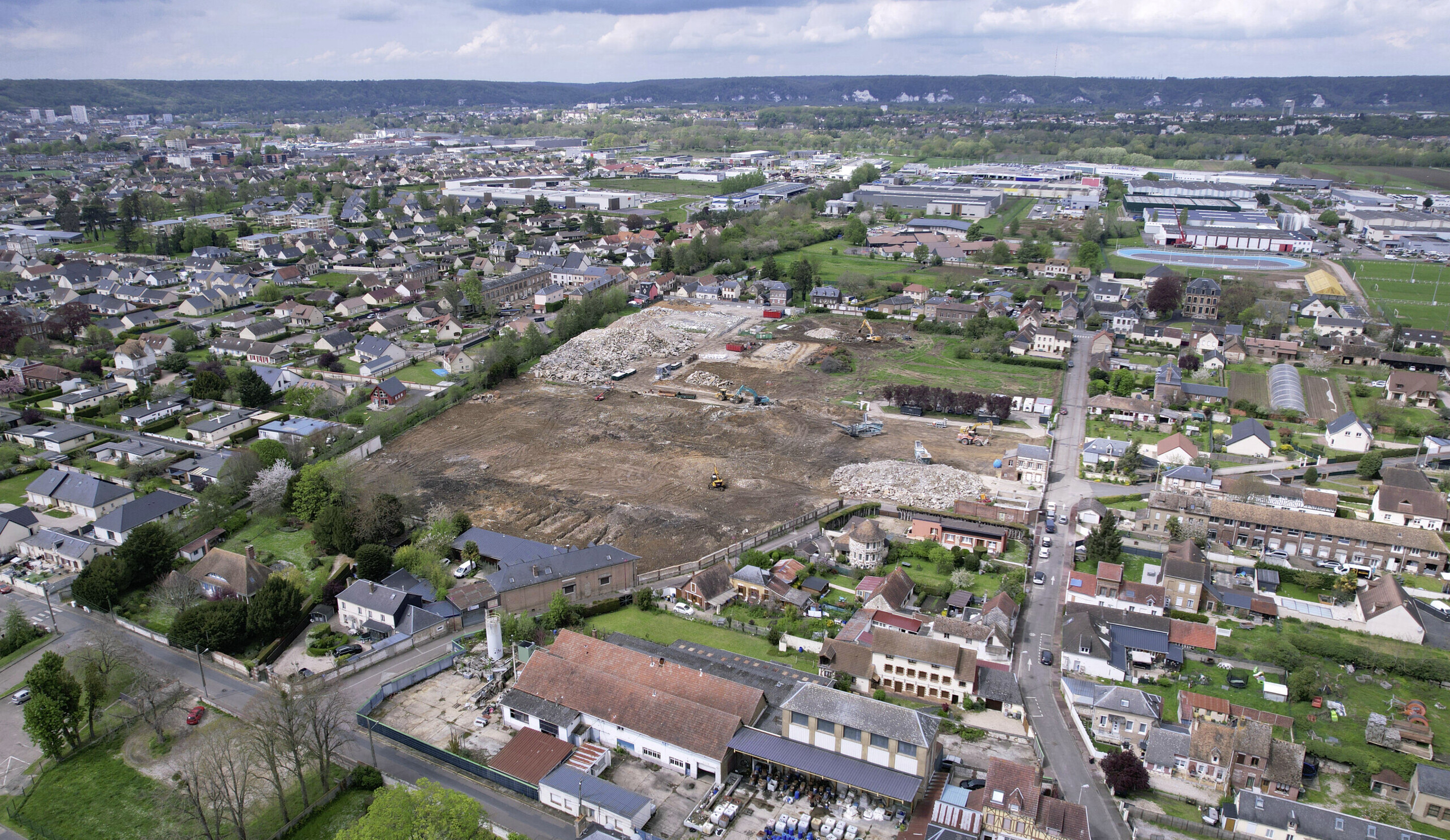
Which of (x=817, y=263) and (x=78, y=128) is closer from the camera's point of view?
(x=817, y=263)

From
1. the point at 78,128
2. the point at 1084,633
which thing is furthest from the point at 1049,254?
the point at 78,128

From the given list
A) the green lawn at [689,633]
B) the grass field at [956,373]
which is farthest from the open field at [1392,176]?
the green lawn at [689,633]

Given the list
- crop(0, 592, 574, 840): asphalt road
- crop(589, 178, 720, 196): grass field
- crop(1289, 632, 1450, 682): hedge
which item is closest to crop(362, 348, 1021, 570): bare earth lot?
crop(0, 592, 574, 840): asphalt road

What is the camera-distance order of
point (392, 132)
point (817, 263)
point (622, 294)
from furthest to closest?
point (392, 132) < point (817, 263) < point (622, 294)

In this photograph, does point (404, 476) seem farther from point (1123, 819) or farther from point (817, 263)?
point (817, 263)

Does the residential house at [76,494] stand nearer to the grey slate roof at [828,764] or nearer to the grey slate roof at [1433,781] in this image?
the grey slate roof at [828,764]

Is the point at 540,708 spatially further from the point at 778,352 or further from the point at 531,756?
the point at 778,352

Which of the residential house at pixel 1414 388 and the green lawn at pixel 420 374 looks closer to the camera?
the residential house at pixel 1414 388

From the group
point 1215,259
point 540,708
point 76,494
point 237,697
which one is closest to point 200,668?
point 237,697
